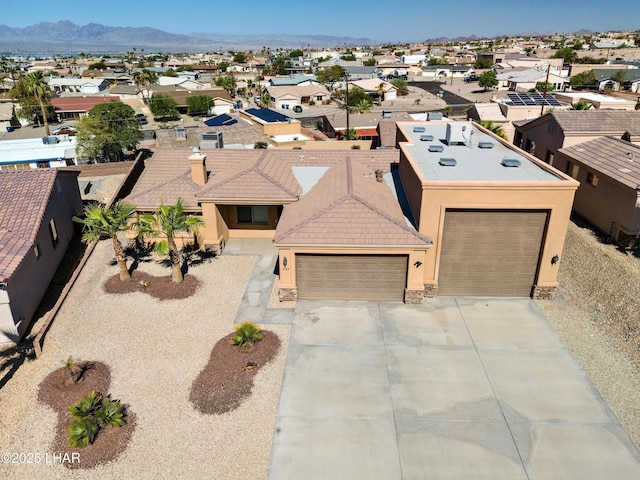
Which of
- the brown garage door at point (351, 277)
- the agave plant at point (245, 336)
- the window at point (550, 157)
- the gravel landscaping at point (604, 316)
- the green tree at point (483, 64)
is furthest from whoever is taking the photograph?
the green tree at point (483, 64)

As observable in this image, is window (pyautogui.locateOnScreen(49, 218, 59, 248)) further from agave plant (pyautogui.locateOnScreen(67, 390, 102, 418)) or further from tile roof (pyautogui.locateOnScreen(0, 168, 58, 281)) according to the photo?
agave plant (pyautogui.locateOnScreen(67, 390, 102, 418))

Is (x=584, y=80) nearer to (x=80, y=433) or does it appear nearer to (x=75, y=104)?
(x=75, y=104)

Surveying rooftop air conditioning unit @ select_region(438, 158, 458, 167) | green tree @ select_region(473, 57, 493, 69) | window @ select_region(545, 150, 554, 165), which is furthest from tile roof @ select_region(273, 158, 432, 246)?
green tree @ select_region(473, 57, 493, 69)

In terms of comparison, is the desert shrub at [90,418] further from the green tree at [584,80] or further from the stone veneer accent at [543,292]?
the green tree at [584,80]

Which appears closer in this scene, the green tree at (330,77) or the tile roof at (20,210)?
the tile roof at (20,210)

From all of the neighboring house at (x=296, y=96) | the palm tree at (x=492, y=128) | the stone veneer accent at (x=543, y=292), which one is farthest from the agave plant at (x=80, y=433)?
the neighboring house at (x=296, y=96)

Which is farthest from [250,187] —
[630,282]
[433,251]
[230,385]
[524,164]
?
[630,282]

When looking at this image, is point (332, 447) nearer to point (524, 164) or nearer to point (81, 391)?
point (81, 391)

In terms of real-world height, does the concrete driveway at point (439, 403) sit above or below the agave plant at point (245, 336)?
below
